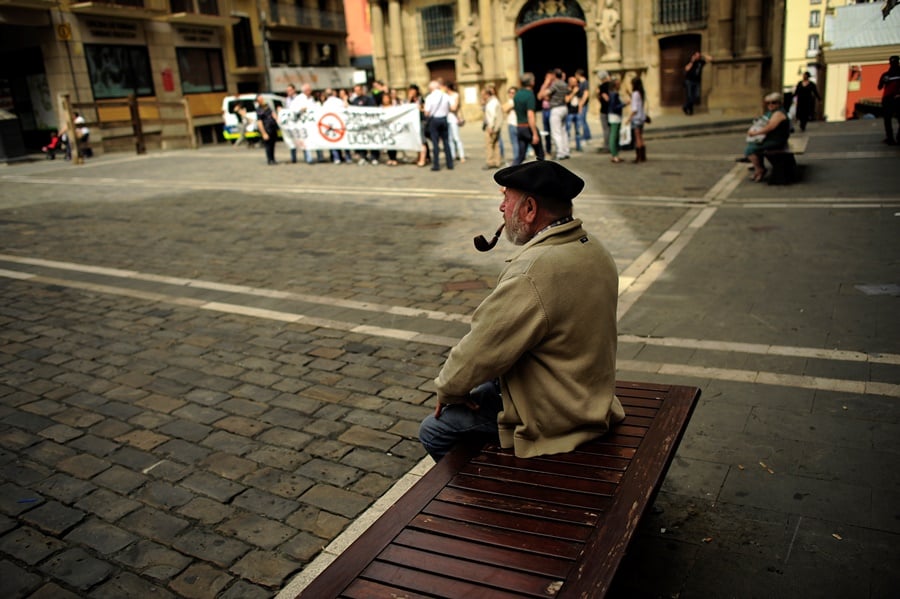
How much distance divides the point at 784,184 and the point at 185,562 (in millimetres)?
11116

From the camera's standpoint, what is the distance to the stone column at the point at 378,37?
35.2 meters

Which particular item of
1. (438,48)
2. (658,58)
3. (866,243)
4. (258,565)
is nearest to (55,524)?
(258,565)

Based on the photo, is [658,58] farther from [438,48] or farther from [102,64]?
[102,64]

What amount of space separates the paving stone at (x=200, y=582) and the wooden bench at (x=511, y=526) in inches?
42.9

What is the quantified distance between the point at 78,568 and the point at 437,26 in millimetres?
34139

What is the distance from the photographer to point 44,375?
5477 mm

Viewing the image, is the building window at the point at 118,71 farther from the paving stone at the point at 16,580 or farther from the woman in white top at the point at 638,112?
the paving stone at the point at 16,580

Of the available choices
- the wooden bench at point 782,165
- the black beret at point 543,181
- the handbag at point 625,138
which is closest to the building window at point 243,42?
the handbag at point 625,138

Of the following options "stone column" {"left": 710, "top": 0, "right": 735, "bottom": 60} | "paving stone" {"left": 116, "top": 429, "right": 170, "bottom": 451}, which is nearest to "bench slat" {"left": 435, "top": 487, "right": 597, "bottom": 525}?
"paving stone" {"left": 116, "top": 429, "right": 170, "bottom": 451}

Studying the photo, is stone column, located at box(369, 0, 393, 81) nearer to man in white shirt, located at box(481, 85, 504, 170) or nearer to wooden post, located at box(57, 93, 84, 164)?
wooden post, located at box(57, 93, 84, 164)

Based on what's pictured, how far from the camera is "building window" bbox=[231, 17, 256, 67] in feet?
132

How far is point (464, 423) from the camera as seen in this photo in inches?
117

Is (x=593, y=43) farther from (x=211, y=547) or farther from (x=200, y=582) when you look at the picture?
(x=200, y=582)

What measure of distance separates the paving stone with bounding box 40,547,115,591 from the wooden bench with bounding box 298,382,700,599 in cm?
154
